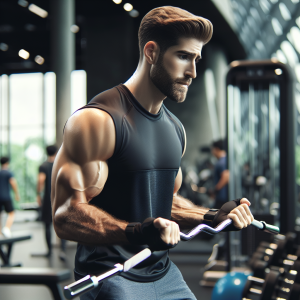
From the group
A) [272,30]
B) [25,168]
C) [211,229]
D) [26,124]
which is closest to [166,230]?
[211,229]

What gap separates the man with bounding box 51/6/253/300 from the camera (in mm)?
1146

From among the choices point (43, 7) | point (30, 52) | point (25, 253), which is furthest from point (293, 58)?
point (30, 52)

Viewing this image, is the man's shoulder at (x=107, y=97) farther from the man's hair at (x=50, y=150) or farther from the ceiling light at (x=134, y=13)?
the ceiling light at (x=134, y=13)

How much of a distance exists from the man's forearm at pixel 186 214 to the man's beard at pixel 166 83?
0.42 metres

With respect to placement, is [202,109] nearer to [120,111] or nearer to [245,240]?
[245,240]

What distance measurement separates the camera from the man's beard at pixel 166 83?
1.24 metres

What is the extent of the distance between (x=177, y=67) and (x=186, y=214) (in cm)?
52

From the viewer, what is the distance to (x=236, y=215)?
3.82ft

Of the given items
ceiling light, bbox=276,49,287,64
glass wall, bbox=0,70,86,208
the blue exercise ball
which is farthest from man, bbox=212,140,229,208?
glass wall, bbox=0,70,86,208

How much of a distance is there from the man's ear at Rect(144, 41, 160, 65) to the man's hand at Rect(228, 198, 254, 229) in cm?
50

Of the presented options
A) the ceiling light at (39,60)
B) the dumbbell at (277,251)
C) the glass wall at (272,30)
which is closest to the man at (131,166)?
the dumbbell at (277,251)

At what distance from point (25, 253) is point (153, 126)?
5135 millimetres

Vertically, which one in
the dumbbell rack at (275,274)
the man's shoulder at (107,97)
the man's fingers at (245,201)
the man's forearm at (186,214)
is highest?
the man's shoulder at (107,97)

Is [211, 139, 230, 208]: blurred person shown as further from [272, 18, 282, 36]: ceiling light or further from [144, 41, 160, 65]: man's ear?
[272, 18, 282, 36]: ceiling light
